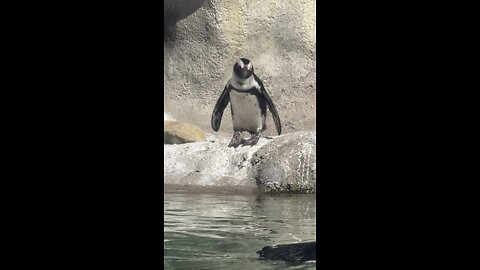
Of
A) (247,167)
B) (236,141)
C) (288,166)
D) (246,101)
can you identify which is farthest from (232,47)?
(288,166)

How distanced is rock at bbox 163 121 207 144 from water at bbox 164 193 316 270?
265 cm

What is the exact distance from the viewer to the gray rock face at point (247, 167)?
718 centimetres

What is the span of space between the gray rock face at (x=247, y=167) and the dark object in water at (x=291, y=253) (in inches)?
142

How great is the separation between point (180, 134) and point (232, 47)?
3.12m

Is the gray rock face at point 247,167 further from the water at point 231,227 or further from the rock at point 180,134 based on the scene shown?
the rock at point 180,134

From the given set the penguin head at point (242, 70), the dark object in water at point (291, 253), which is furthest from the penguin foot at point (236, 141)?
the dark object in water at point (291, 253)

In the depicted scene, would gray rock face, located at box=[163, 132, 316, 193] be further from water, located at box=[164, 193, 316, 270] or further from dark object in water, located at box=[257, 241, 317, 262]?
dark object in water, located at box=[257, 241, 317, 262]

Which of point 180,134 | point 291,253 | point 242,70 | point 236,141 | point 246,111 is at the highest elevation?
point 242,70

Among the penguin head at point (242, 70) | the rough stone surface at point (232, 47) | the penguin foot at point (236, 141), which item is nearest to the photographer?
the penguin foot at point (236, 141)

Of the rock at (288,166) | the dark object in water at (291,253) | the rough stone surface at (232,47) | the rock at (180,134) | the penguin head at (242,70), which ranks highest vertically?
the rough stone surface at (232,47)

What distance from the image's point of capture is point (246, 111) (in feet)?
30.5

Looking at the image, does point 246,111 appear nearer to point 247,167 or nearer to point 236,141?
point 236,141

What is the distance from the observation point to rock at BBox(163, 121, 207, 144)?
967 centimetres

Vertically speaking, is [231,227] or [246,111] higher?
[246,111]
